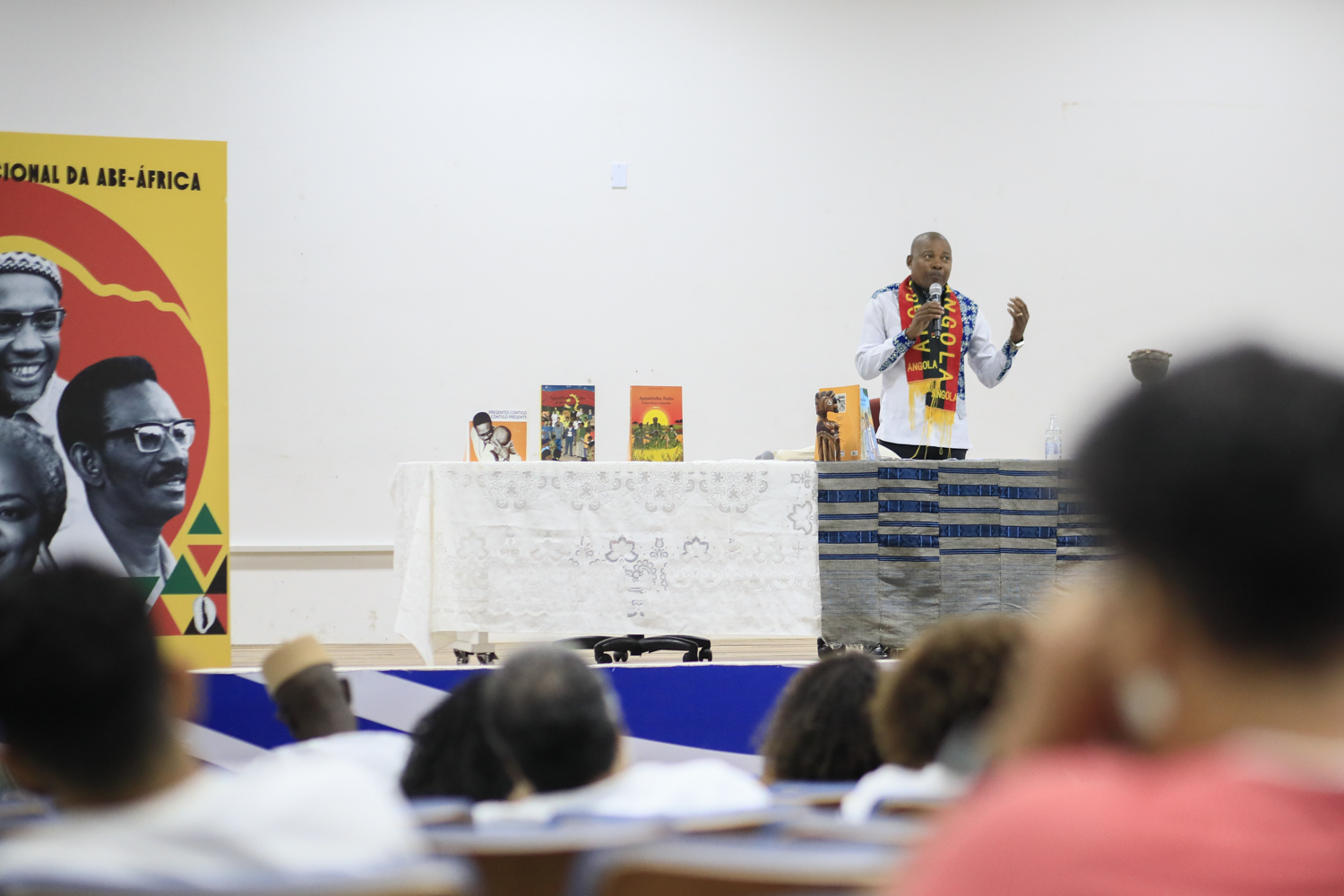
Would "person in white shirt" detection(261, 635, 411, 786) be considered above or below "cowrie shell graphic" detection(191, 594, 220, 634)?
above

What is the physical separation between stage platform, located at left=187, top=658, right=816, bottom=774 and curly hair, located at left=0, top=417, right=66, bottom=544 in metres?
1.26

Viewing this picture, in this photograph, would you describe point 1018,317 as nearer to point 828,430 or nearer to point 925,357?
point 925,357

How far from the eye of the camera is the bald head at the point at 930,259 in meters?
4.30

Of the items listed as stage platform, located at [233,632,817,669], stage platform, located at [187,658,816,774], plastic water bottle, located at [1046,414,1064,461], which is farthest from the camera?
stage platform, located at [233,632,817,669]

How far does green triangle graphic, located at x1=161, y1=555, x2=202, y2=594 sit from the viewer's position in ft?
12.6

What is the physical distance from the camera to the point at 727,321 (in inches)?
252

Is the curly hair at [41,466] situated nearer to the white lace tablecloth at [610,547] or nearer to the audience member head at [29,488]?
the audience member head at [29,488]

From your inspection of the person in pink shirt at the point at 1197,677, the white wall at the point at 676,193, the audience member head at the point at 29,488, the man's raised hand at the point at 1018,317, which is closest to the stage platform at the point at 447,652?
the white wall at the point at 676,193

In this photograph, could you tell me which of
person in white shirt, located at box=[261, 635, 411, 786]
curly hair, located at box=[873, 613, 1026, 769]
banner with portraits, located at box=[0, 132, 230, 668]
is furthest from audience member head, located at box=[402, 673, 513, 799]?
banner with portraits, located at box=[0, 132, 230, 668]

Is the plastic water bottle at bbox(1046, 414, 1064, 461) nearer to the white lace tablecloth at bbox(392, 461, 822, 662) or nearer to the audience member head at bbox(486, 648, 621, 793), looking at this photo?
the white lace tablecloth at bbox(392, 461, 822, 662)

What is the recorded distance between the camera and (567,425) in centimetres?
421

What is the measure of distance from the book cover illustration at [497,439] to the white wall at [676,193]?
2007 mm

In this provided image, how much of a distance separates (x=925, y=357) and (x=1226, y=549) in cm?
383

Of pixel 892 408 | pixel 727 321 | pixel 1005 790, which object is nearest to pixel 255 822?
pixel 1005 790
